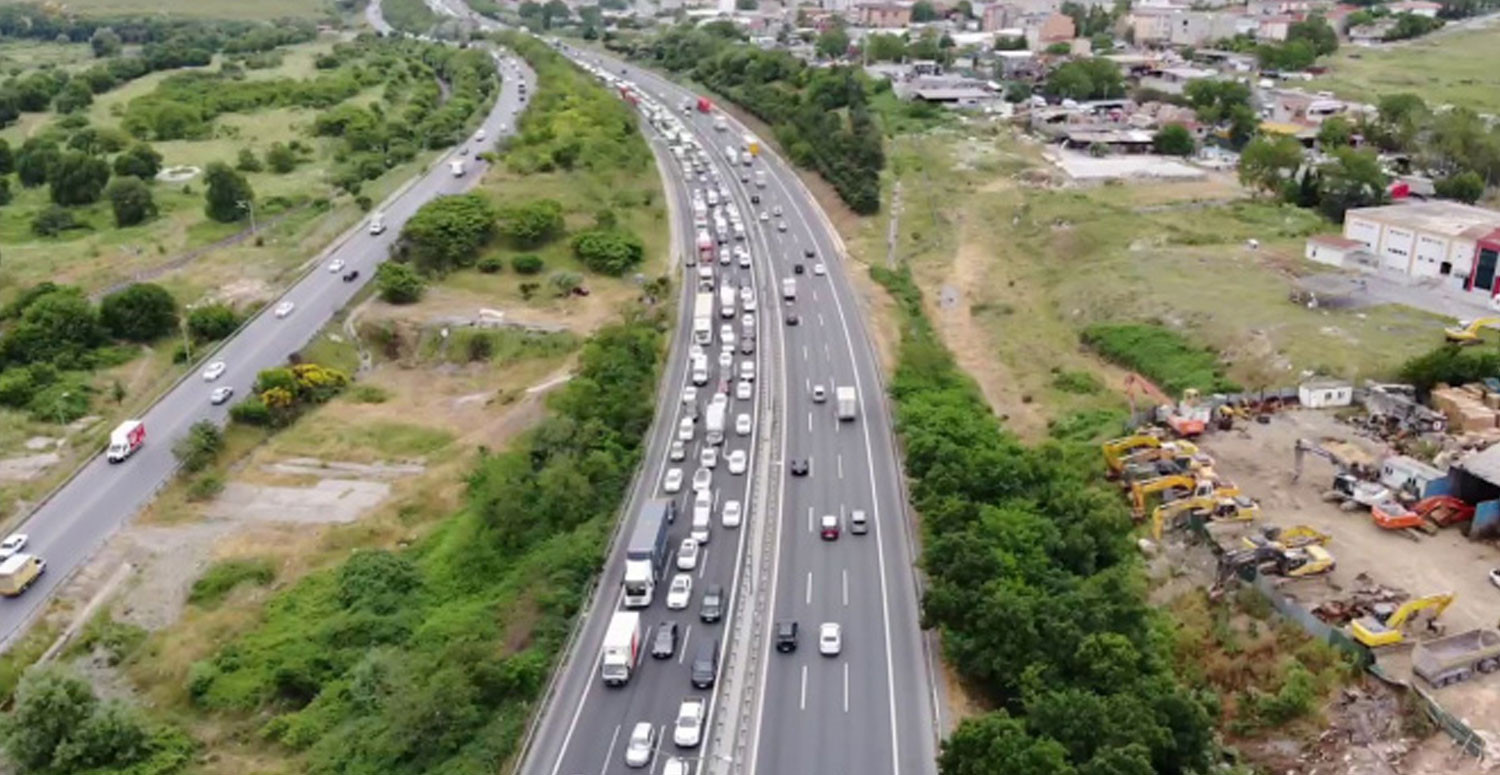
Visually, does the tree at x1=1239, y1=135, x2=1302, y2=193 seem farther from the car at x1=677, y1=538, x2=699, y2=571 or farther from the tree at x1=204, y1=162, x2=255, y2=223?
the tree at x1=204, y1=162, x2=255, y2=223

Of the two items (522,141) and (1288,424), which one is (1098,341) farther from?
(522,141)

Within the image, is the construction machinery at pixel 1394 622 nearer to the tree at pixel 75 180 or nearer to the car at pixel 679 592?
the car at pixel 679 592

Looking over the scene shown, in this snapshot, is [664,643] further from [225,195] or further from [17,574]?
[225,195]

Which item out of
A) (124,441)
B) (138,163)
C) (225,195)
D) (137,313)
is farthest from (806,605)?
(138,163)

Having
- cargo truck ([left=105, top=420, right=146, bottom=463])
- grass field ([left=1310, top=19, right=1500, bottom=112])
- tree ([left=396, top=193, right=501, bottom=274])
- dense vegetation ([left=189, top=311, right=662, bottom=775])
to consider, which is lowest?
dense vegetation ([left=189, top=311, right=662, bottom=775])

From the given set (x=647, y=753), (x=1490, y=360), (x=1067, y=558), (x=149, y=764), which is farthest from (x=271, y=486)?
(x=1490, y=360)

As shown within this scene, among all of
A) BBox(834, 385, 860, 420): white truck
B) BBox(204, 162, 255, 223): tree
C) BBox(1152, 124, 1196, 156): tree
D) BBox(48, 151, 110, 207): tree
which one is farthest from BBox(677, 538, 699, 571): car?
BBox(1152, 124, 1196, 156): tree

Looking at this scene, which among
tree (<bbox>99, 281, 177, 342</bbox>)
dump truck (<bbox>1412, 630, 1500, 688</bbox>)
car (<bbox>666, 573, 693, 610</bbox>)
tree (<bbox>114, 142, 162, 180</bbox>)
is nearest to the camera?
dump truck (<bbox>1412, 630, 1500, 688</bbox>)
